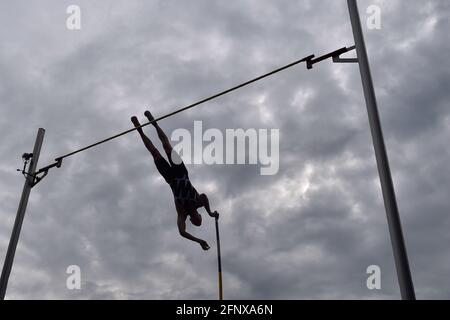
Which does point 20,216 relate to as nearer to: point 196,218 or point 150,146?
point 150,146

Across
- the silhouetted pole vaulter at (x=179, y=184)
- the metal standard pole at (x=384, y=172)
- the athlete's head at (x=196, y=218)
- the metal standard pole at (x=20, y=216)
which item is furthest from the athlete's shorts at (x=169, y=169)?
the metal standard pole at (x=384, y=172)

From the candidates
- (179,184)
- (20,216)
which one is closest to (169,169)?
(179,184)

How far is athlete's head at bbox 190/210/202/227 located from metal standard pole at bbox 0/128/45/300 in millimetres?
4534

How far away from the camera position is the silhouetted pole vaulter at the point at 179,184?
34.3 ft

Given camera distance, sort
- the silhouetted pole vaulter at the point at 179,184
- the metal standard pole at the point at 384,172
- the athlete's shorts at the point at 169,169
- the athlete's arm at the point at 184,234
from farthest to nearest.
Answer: the athlete's shorts at the point at 169,169 < the silhouetted pole vaulter at the point at 179,184 < the athlete's arm at the point at 184,234 < the metal standard pole at the point at 384,172

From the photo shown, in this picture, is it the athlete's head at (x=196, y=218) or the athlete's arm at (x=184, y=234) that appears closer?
the athlete's arm at (x=184, y=234)

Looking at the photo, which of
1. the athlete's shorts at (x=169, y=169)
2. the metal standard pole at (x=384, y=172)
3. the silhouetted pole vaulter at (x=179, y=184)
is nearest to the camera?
the metal standard pole at (x=384, y=172)

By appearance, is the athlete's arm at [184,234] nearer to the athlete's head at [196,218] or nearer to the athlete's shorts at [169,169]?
the athlete's head at [196,218]

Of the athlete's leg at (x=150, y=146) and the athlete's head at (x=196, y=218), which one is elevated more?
the athlete's leg at (x=150, y=146)

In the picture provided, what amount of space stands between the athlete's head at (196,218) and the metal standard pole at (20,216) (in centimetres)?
453

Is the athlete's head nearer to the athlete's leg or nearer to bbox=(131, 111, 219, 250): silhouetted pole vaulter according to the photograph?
bbox=(131, 111, 219, 250): silhouetted pole vaulter

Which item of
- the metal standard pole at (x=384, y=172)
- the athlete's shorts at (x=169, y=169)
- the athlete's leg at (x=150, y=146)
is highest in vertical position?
the athlete's leg at (x=150, y=146)
